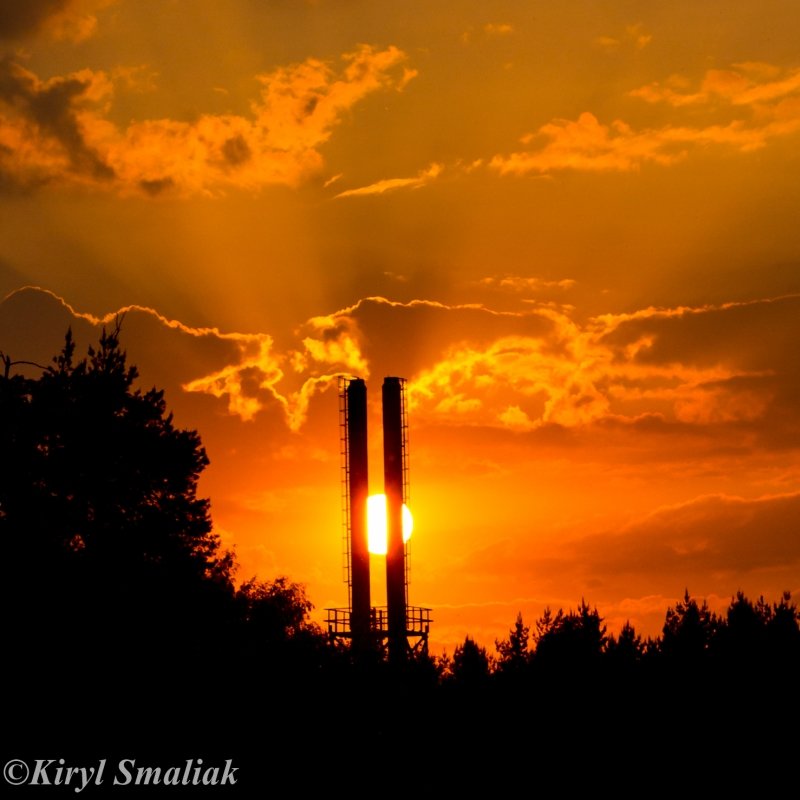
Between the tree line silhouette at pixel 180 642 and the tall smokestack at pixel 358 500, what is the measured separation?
5.73m

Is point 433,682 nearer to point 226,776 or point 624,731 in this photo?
point 624,731

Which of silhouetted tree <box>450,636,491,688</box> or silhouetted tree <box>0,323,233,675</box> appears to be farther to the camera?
silhouetted tree <box>450,636,491,688</box>

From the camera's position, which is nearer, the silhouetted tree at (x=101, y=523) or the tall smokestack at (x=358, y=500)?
the silhouetted tree at (x=101, y=523)

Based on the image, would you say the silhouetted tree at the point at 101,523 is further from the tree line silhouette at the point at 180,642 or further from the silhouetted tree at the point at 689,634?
the silhouetted tree at the point at 689,634

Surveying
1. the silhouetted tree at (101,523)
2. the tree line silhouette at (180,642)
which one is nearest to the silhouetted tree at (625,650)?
the tree line silhouette at (180,642)

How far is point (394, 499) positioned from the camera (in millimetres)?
71062

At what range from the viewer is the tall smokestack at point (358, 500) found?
68.9 metres

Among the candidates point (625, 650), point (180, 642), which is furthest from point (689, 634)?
point (180, 642)

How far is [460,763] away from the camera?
51.8 m

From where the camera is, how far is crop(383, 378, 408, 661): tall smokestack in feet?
229

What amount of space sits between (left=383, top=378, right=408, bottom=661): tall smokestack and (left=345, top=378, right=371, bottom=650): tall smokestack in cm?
120

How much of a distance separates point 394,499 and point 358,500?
72.9 inches

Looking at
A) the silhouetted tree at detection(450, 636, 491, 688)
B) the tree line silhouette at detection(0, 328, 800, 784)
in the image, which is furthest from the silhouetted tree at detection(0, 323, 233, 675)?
the silhouetted tree at detection(450, 636, 491, 688)

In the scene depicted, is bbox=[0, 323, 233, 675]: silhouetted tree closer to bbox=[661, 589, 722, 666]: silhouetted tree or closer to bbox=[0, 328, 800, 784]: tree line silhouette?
bbox=[0, 328, 800, 784]: tree line silhouette
